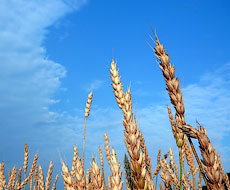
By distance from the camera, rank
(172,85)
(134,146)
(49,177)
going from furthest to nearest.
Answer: (49,177), (172,85), (134,146)

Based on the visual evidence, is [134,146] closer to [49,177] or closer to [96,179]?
[96,179]

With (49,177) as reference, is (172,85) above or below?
above

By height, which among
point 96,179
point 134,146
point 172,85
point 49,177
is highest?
point 172,85

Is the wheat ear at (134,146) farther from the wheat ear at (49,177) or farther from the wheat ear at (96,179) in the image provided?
the wheat ear at (49,177)

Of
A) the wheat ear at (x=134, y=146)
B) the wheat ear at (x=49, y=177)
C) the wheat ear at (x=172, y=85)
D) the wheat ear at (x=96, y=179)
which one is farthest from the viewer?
the wheat ear at (x=49, y=177)

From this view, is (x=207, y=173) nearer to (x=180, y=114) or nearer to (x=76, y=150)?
(x=180, y=114)

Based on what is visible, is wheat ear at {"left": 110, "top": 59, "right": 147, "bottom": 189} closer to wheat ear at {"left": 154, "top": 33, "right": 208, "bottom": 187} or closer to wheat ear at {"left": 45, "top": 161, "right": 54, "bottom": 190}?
wheat ear at {"left": 154, "top": 33, "right": 208, "bottom": 187}

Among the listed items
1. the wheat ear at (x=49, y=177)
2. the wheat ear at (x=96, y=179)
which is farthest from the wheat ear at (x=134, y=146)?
the wheat ear at (x=49, y=177)

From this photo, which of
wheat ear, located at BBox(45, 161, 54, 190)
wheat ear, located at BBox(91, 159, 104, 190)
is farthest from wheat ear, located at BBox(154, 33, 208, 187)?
wheat ear, located at BBox(45, 161, 54, 190)

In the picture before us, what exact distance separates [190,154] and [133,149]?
100 inches

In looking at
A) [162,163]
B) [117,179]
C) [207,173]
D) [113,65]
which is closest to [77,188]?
[117,179]

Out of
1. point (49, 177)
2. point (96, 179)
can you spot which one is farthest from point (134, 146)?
point (49, 177)

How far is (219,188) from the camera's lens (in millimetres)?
1688

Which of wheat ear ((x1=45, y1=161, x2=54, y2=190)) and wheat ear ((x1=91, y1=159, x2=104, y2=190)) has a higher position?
wheat ear ((x1=45, y1=161, x2=54, y2=190))
